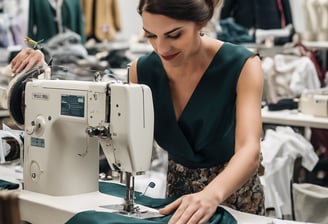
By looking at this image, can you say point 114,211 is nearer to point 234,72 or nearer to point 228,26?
point 234,72

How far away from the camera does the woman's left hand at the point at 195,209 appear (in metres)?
1.52

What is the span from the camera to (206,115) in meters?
1.85

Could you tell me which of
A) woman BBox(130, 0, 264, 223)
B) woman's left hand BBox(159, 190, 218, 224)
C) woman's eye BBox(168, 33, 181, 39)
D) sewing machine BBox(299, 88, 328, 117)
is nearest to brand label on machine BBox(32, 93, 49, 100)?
woman BBox(130, 0, 264, 223)

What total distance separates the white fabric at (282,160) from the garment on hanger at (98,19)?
10.1 ft

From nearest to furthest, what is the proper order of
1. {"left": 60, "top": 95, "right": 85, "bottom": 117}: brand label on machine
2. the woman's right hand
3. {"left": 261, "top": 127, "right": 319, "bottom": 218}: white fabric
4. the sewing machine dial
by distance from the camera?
{"left": 60, "top": 95, "right": 85, "bottom": 117}: brand label on machine, the sewing machine dial, the woman's right hand, {"left": 261, "top": 127, "right": 319, "bottom": 218}: white fabric

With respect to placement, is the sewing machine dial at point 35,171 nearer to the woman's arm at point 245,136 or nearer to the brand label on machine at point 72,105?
the brand label on machine at point 72,105

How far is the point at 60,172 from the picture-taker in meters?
1.84

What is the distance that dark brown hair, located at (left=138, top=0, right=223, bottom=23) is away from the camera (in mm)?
1701

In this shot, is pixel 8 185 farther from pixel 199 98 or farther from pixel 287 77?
pixel 287 77

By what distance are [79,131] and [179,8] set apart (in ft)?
1.39

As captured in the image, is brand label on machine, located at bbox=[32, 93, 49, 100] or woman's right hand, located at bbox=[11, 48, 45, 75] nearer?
brand label on machine, located at bbox=[32, 93, 49, 100]

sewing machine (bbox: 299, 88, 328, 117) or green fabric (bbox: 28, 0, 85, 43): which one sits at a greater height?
green fabric (bbox: 28, 0, 85, 43)

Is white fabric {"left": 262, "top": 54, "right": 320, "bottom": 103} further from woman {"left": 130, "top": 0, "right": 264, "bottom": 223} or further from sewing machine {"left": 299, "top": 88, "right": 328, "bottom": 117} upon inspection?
woman {"left": 130, "top": 0, "right": 264, "bottom": 223}

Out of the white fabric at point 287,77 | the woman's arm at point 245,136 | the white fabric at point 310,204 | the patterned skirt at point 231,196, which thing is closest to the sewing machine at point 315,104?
the white fabric at point 287,77
